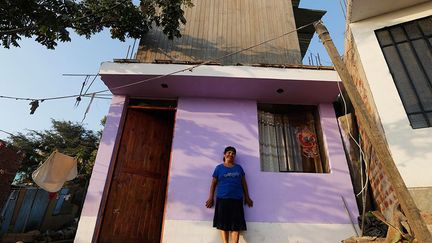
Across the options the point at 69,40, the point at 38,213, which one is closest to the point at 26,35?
the point at 69,40

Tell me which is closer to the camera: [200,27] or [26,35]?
[26,35]

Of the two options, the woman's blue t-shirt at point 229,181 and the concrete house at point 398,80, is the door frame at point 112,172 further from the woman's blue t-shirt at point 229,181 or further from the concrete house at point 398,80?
the concrete house at point 398,80

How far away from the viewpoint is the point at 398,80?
3779 mm

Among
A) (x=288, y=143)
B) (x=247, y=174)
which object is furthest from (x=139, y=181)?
(x=288, y=143)

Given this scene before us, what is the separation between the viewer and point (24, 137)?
62.0ft

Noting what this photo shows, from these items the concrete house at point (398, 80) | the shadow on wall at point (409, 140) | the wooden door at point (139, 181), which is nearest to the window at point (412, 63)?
the concrete house at point (398, 80)

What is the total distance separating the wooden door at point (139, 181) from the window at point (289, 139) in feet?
7.08

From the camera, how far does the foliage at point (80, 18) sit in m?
4.70

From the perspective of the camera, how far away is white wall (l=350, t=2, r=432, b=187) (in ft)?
10.5

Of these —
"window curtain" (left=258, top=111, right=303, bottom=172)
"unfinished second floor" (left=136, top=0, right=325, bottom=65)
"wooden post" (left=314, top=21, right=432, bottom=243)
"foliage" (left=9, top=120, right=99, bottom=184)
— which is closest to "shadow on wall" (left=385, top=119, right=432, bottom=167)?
"wooden post" (left=314, top=21, right=432, bottom=243)

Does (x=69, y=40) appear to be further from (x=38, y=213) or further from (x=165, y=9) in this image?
(x=38, y=213)

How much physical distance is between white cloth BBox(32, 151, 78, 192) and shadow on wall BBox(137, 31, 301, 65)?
2.90 meters

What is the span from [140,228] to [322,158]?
3.86 meters

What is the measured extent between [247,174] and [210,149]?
86 centimetres
